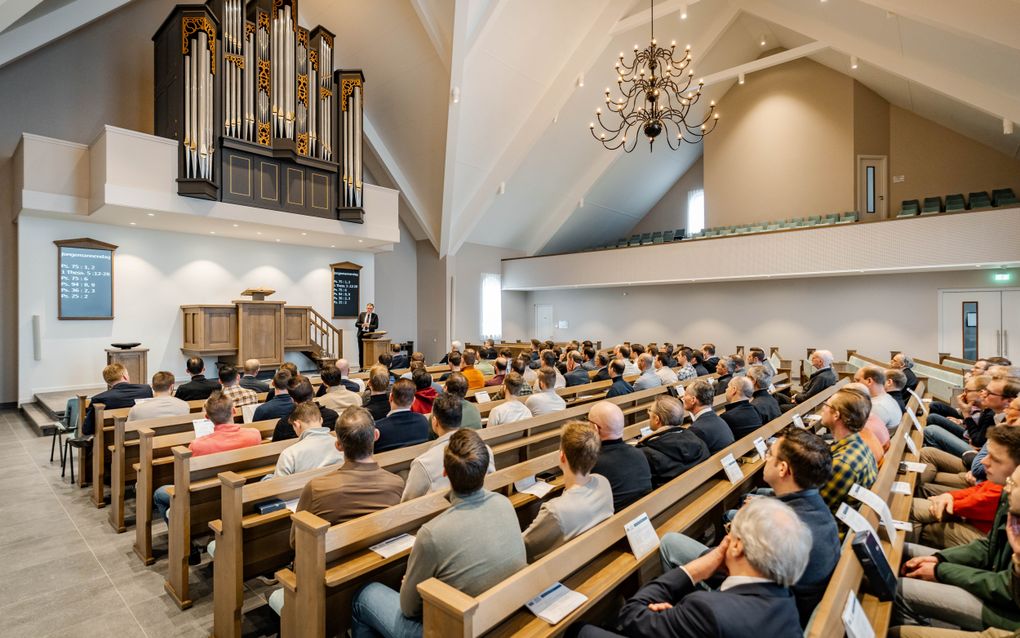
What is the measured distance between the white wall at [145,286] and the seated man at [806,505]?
9.17m

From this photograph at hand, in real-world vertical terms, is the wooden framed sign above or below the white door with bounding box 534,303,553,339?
above

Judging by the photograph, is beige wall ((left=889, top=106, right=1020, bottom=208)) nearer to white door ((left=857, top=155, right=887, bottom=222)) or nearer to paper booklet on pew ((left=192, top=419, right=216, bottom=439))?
white door ((left=857, top=155, right=887, bottom=222))

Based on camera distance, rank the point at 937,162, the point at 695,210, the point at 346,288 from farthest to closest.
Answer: the point at 695,210 → the point at 346,288 → the point at 937,162

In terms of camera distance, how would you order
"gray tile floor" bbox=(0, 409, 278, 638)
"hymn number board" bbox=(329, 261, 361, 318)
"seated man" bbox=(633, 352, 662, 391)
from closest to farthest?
"gray tile floor" bbox=(0, 409, 278, 638) < "seated man" bbox=(633, 352, 662, 391) < "hymn number board" bbox=(329, 261, 361, 318)

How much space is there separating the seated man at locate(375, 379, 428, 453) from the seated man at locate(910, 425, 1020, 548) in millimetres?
2584

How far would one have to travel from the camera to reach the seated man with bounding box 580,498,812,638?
1.14 meters

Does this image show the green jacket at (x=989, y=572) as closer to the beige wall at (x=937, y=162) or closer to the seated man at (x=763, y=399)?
the seated man at (x=763, y=399)

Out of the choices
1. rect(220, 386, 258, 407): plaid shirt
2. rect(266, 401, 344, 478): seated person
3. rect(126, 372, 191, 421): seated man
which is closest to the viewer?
rect(266, 401, 344, 478): seated person

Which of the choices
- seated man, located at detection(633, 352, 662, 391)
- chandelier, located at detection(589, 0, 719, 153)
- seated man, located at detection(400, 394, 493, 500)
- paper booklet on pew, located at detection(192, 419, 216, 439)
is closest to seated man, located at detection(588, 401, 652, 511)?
seated man, located at detection(400, 394, 493, 500)

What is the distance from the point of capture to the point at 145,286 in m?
8.26

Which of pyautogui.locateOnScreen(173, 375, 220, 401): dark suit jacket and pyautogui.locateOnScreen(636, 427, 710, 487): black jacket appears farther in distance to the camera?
pyautogui.locateOnScreen(173, 375, 220, 401): dark suit jacket

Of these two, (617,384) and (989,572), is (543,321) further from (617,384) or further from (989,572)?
(989,572)

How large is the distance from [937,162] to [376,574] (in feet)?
41.2

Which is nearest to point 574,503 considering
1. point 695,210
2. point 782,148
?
point 782,148
